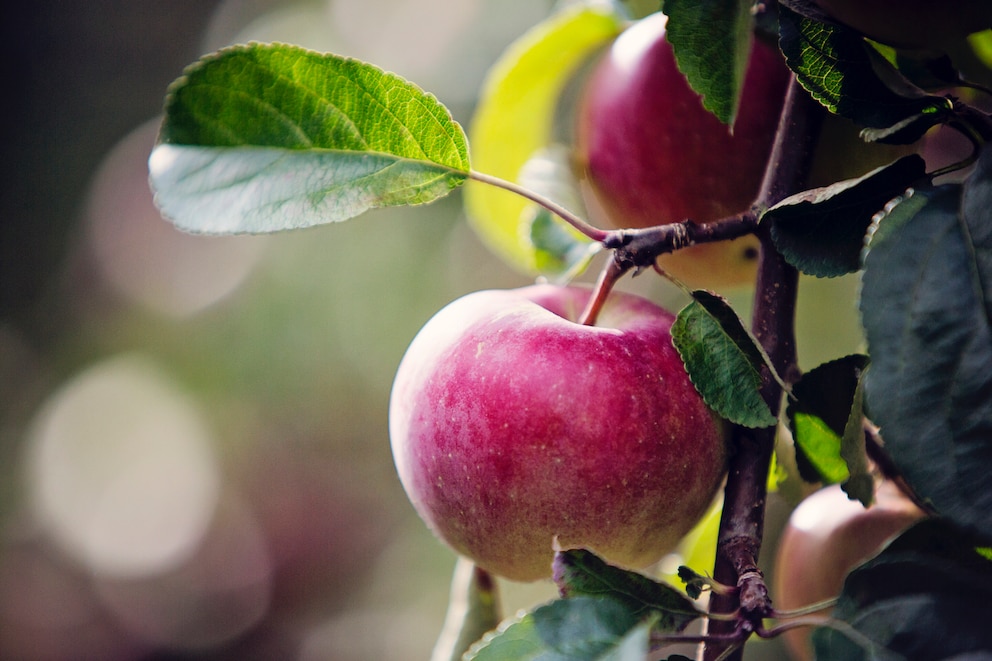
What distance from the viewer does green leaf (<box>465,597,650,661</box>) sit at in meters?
0.28

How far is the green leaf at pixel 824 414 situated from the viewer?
1.09ft

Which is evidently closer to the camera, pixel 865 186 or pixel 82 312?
pixel 865 186

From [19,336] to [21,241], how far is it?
0.29 metres

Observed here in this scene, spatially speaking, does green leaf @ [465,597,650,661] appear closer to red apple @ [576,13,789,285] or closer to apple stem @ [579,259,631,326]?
apple stem @ [579,259,631,326]

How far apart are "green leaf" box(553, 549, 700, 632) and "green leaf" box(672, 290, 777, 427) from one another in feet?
0.24

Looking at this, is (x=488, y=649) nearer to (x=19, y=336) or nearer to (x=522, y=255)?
(x=522, y=255)

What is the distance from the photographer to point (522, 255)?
66cm

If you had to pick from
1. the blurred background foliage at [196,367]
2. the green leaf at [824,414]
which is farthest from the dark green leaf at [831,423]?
the blurred background foliage at [196,367]

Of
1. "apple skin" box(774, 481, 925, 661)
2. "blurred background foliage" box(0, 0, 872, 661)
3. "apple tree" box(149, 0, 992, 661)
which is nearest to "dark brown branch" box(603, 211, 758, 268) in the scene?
"apple tree" box(149, 0, 992, 661)

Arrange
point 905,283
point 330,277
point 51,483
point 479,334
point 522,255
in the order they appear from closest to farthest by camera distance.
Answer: point 905,283, point 479,334, point 522,255, point 330,277, point 51,483

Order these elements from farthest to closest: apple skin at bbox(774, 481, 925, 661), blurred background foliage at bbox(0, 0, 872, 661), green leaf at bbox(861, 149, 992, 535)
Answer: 1. blurred background foliage at bbox(0, 0, 872, 661)
2. apple skin at bbox(774, 481, 925, 661)
3. green leaf at bbox(861, 149, 992, 535)

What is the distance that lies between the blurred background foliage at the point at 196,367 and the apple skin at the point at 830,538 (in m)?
1.77

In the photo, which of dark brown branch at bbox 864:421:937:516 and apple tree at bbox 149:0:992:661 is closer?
apple tree at bbox 149:0:992:661

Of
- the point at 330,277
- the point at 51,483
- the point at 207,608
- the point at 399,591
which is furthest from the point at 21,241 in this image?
the point at 399,591
